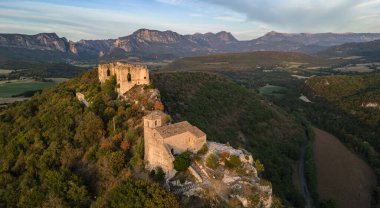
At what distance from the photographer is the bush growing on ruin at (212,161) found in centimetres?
3206

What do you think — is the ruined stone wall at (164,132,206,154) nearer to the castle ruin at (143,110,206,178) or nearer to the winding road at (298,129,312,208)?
the castle ruin at (143,110,206,178)

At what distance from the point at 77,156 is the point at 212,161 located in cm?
2011

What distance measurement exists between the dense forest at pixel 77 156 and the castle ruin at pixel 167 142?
1.85 m

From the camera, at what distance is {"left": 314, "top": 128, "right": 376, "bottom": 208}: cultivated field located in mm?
59781

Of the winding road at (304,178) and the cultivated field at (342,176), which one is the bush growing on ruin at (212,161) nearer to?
the winding road at (304,178)

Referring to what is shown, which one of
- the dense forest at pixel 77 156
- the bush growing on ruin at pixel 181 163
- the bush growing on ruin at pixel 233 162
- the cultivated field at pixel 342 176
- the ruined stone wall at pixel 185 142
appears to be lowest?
the cultivated field at pixel 342 176

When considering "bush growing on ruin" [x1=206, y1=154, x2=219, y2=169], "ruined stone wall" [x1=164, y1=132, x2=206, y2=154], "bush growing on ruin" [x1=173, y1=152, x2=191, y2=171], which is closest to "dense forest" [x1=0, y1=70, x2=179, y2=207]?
"bush growing on ruin" [x1=173, y1=152, x2=191, y2=171]

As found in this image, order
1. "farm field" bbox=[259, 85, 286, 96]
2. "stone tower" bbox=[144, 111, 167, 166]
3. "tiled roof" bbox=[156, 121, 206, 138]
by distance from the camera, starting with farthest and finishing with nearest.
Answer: "farm field" bbox=[259, 85, 286, 96], "stone tower" bbox=[144, 111, 167, 166], "tiled roof" bbox=[156, 121, 206, 138]

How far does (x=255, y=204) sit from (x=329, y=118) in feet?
247

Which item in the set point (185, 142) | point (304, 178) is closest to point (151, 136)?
point (185, 142)

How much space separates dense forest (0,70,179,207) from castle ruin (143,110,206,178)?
6.08 ft

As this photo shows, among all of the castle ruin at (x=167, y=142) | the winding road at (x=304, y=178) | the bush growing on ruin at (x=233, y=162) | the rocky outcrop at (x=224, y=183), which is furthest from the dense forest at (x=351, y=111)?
the castle ruin at (x=167, y=142)

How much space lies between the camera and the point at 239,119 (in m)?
73.8

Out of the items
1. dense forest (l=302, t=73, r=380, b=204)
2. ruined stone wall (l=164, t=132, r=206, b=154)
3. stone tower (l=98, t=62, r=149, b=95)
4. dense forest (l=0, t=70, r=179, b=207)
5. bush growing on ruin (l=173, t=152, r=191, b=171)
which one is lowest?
dense forest (l=302, t=73, r=380, b=204)
